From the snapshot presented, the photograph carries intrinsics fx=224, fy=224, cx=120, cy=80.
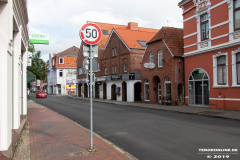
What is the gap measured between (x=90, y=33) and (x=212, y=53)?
13.1 meters

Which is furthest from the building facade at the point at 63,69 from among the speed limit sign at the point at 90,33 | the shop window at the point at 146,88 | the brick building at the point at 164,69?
the speed limit sign at the point at 90,33

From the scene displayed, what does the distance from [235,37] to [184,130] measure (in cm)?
936

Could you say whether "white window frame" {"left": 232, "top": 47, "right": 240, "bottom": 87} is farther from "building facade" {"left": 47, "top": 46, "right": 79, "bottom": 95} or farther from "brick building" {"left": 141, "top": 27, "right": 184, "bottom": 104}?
"building facade" {"left": 47, "top": 46, "right": 79, "bottom": 95}

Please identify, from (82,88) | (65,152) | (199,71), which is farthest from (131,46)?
(65,152)

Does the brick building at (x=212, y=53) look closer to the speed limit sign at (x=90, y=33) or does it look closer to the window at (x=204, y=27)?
the window at (x=204, y=27)

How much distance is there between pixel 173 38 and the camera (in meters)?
22.4

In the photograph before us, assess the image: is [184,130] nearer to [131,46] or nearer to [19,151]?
[19,151]

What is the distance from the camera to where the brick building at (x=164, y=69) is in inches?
818

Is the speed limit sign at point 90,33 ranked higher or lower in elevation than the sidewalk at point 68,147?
higher

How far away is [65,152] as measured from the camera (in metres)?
6.02

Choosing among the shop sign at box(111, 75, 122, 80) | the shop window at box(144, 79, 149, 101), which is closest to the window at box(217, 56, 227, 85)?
the shop window at box(144, 79, 149, 101)

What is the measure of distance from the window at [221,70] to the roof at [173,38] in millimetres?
4896

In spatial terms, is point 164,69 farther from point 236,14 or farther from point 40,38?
point 40,38

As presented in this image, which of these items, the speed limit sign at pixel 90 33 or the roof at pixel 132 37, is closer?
the speed limit sign at pixel 90 33
